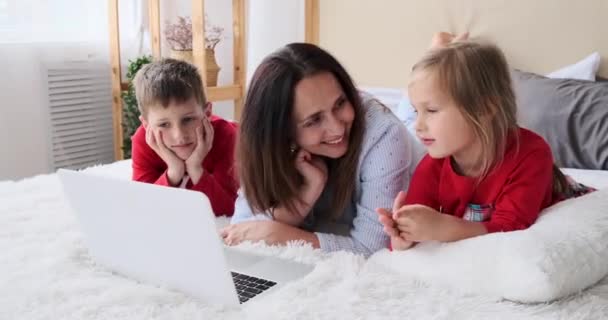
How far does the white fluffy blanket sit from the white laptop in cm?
3

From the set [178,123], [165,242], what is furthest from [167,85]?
[165,242]

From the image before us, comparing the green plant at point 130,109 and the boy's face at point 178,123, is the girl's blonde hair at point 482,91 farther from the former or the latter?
the green plant at point 130,109

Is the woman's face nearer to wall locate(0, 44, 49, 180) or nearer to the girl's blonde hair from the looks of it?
the girl's blonde hair

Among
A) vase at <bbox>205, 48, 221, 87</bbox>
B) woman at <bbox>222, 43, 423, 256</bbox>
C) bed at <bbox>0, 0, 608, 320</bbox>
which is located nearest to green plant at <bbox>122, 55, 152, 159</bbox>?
vase at <bbox>205, 48, 221, 87</bbox>

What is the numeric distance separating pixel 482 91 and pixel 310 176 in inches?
15.5

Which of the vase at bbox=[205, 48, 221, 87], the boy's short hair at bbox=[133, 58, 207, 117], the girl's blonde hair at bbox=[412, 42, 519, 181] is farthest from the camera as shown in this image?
the vase at bbox=[205, 48, 221, 87]

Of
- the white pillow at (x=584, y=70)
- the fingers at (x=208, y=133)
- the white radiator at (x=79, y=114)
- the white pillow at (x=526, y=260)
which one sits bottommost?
the white radiator at (x=79, y=114)

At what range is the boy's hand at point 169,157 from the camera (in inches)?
63.1

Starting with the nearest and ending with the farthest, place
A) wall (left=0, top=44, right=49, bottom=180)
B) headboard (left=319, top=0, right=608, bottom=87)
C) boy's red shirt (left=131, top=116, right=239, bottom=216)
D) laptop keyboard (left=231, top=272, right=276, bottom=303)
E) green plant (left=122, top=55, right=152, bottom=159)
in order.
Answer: laptop keyboard (left=231, top=272, right=276, bottom=303) < boy's red shirt (left=131, top=116, right=239, bottom=216) < headboard (left=319, top=0, right=608, bottom=87) < wall (left=0, top=44, right=49, bottom=180) < green plant (left=122, top=55, right=152, bottom=159)

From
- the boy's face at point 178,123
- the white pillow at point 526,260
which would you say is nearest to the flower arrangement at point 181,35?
the boy's face at point 178,123

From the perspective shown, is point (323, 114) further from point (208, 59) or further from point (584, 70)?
point (208, 59)

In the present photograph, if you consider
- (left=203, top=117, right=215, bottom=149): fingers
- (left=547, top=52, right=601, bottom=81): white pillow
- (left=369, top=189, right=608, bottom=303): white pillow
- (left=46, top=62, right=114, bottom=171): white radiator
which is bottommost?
(left=46, top=62, right=114, bottom=171): white radiator

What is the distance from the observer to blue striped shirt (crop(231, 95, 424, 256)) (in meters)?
1.27

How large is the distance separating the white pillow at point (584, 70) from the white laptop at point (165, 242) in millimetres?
1449
